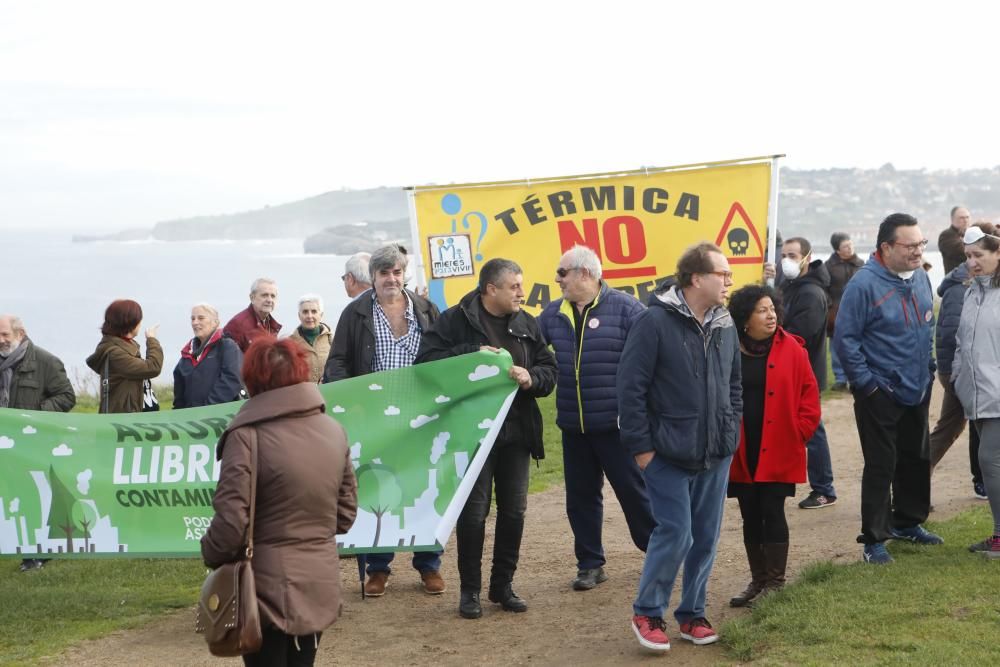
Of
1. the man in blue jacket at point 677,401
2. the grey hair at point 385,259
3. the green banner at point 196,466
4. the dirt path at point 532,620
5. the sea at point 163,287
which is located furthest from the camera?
the sea at point 163,287

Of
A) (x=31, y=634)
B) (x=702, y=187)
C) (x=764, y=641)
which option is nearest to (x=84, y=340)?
A: (x=702, y=187)

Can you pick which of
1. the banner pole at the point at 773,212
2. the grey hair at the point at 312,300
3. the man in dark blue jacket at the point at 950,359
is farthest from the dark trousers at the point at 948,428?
the grey hair at the point at 312,300

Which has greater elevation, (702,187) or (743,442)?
(702,187)

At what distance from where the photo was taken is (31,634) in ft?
24.5

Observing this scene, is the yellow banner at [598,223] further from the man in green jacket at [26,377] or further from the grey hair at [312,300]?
the man in green jacket at [26,377]

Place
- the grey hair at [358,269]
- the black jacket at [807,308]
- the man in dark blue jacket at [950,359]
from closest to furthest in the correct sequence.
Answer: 1. the man in dark blue jacket at [950,359]
2. the grey hair at [358,269]
3. the black jacket at [807,308]

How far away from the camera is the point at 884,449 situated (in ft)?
25.4

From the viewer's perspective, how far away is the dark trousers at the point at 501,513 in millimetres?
7645

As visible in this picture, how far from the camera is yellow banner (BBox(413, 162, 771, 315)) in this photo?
12.3 m

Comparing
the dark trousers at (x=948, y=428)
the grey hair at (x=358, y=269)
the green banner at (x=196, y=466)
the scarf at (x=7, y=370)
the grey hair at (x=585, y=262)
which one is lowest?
the dark trousers at (x=948, y=428)

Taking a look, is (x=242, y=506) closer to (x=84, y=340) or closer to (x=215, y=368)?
(x=215, y=368)

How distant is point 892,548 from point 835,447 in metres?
5.12

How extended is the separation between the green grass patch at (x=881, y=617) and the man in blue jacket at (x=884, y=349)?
1.55 ft

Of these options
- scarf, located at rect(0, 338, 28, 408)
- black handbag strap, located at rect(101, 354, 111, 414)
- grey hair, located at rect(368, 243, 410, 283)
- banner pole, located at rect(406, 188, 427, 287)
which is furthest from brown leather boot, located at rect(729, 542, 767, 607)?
banner pole, located at rect(406, 188, 427, 287)
